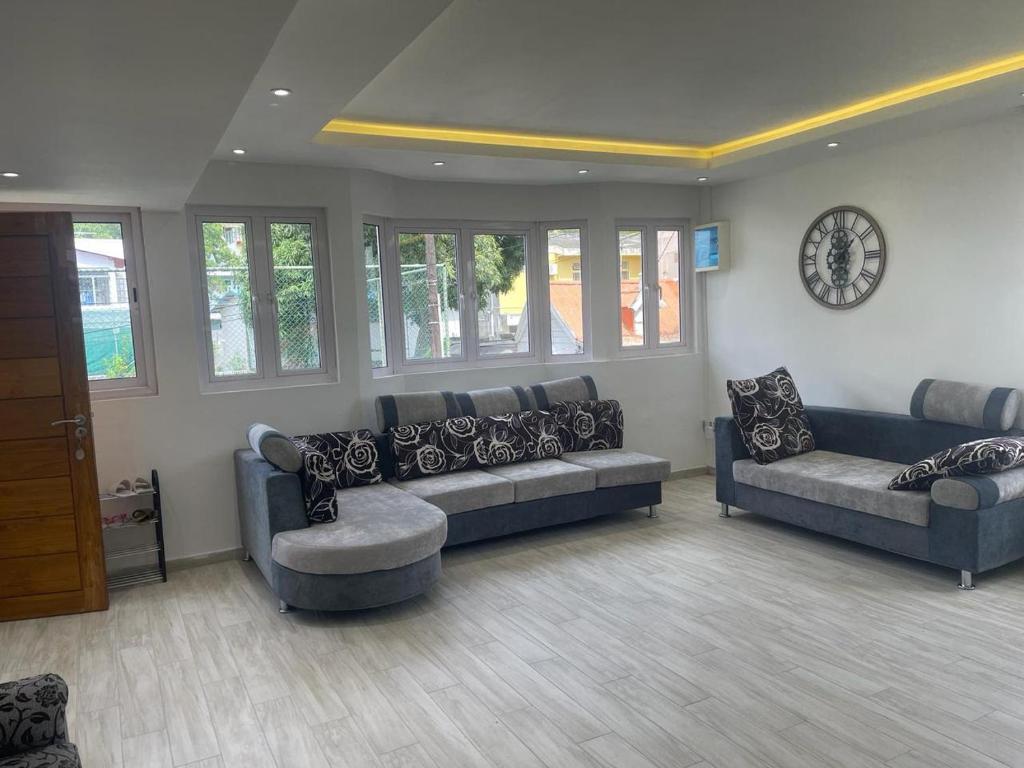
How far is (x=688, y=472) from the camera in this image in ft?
21.6

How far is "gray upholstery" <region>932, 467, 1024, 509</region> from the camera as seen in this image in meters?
3.71

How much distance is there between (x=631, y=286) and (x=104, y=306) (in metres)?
4.00

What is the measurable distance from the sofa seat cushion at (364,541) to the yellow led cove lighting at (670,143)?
2.19 m

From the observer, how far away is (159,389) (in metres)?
4.56

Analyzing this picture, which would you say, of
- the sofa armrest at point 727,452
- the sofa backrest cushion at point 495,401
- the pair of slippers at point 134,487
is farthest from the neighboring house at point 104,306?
the sofa armrest at point 727,452

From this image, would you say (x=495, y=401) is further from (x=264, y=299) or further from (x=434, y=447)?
(x=264, y=299)

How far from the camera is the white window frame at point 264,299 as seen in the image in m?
4.75

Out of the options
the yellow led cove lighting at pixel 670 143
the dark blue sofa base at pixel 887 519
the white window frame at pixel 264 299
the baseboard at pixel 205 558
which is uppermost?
the yellow led cove lighting at pixel 670 143

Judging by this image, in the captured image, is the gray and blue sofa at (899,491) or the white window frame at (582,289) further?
the white window frame at (582,289)

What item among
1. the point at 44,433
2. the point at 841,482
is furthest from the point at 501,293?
the point at 44,433

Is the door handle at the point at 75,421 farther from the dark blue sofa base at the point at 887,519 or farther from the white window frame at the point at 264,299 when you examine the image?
the dark blue sofa base at the point at 887,519

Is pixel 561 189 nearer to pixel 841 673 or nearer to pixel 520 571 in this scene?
pixel 520 571

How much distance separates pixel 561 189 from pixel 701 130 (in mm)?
1376

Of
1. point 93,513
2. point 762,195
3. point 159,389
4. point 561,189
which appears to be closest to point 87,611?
point 93,513
